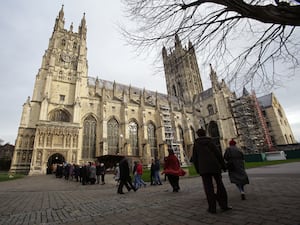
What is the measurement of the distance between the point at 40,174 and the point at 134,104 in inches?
711

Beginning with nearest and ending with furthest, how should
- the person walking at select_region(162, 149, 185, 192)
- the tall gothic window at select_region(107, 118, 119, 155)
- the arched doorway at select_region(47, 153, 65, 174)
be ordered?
the person walking at select_region(162, 149, 185, 192)
the arched doorway at select_region(47, 153, 65, 174)
the tall gothic window at select_region(107, 118, 119, 155)

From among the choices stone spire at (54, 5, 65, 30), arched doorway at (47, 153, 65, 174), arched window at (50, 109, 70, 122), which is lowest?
arched doorway at (47, 153, 65, 174)

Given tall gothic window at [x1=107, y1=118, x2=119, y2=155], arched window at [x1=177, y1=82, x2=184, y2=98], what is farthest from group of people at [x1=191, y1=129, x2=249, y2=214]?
arched window at [x1=177, y1=82, x2=184, y2=98]

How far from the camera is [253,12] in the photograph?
2.95m

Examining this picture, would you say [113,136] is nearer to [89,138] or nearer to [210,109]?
[89,138]

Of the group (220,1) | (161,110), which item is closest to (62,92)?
(161,110)

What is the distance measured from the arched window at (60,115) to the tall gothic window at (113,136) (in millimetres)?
6471

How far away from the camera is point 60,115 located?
24406 mm

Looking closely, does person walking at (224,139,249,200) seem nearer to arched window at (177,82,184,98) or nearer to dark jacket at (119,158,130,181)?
dark jacket at (119,158,130,181)

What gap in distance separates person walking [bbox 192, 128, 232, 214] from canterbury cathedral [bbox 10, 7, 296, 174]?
43.7 feet

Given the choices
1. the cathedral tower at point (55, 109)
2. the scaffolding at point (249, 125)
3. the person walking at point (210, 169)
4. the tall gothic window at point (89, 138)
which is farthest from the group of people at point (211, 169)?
the scaffolding at point (249, 125)

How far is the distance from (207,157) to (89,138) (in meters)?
23.9

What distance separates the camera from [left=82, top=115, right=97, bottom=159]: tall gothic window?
2356 centimetres

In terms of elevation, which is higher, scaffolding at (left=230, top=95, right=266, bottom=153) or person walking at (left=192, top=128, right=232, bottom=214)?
scaffolding at (left=230, top=95, right=266, bottom=153)
